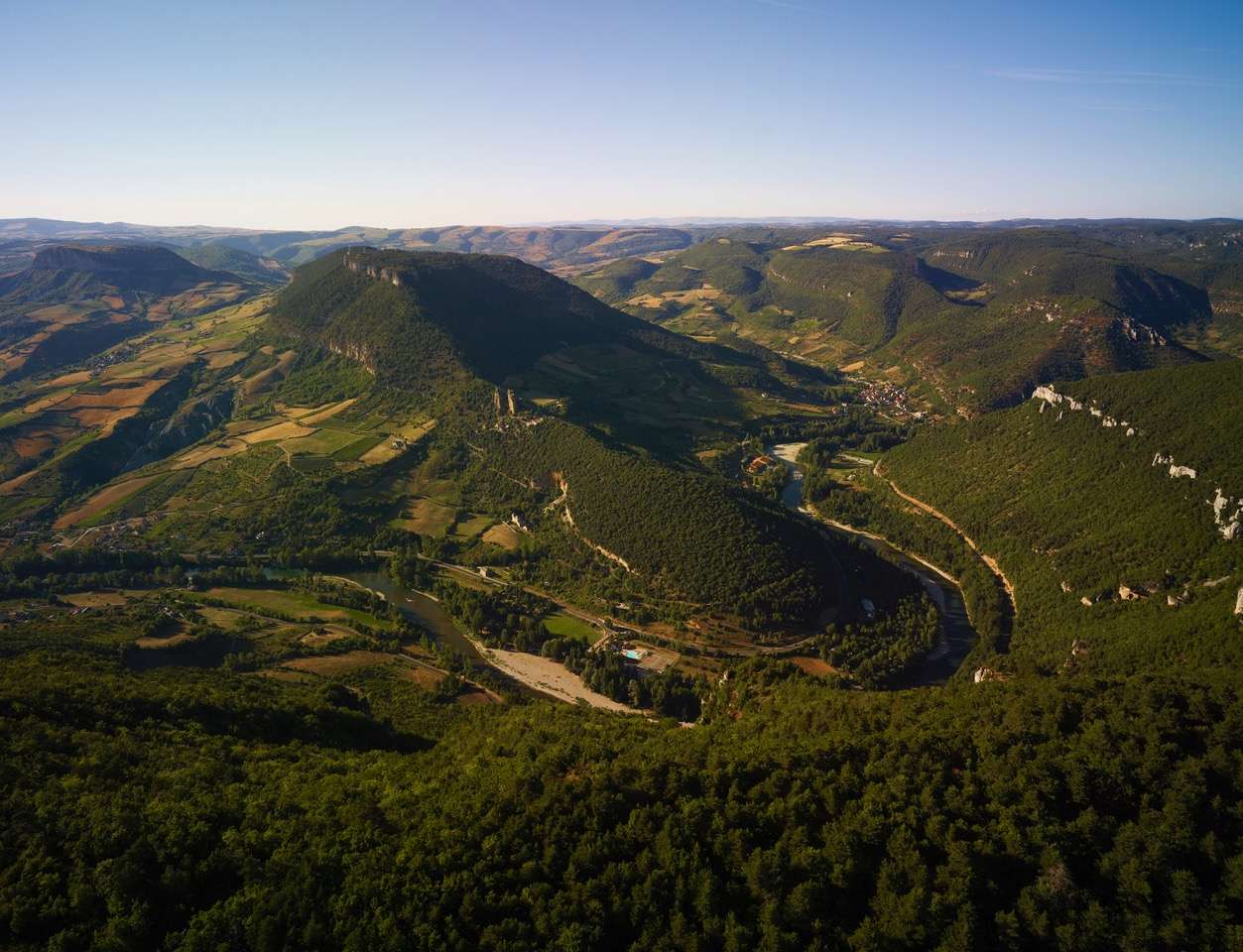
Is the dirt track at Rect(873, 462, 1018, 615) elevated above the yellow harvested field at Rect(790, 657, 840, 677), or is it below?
above

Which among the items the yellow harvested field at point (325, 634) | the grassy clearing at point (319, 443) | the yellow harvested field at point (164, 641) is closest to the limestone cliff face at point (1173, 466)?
the yellow harvested field at point (325, 634)

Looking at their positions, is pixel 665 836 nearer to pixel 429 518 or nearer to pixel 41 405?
pixel 429 518

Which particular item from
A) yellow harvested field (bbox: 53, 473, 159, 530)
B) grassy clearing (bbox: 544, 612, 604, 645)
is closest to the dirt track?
grassy clearing (bbox: 544, 612, 604, 645)

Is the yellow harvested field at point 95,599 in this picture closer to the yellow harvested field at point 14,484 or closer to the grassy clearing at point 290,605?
the grassy clearing at point 290,605

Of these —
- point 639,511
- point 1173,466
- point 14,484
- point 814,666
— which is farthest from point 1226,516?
point 14,484

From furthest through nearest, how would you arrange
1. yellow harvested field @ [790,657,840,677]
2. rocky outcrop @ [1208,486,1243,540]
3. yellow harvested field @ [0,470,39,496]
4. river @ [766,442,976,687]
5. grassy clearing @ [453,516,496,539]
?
yellow harvested field @ [0,470,39,496] < grassy clearing @ [453,516,496,539] < river @ [766,442,976,687] < rocky outcrop @ [1208,486,1243,540] < yellow harvested field @ [790,657,840,677]

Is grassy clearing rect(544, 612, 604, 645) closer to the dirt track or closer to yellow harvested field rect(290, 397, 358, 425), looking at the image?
the dirt track
